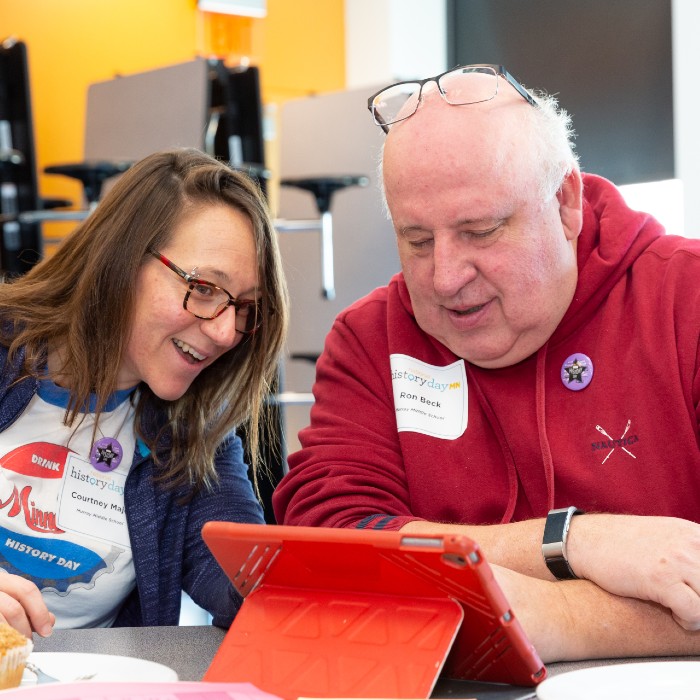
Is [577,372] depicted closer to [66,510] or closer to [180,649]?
[180,649]

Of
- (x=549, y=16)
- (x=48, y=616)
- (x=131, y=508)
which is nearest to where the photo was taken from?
(x=48, y=616)

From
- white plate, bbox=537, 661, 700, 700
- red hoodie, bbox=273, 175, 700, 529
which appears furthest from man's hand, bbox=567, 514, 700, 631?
red hoodie, bbox=273, 175, 700, 529

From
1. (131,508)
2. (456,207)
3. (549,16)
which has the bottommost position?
(131,508)

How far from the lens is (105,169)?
175 inches

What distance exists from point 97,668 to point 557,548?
1.72ft

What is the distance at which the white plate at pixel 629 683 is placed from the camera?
0.83 m

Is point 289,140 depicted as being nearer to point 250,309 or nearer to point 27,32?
point 27,32

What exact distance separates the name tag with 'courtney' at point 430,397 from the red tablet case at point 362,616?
0.62 meters

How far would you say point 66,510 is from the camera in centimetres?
162

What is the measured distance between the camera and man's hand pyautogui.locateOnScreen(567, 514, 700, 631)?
1.07 meters

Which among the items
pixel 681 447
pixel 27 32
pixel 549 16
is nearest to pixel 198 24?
pixel 27 32

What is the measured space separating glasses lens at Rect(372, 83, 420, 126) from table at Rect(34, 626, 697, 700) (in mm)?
775

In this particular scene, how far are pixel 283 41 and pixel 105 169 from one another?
10.3ft

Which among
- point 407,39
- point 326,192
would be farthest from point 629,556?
point 407,39
